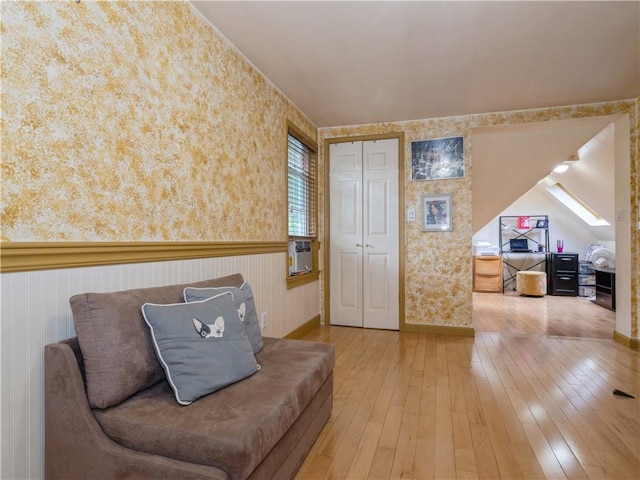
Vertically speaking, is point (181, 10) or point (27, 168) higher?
point (181, 10)

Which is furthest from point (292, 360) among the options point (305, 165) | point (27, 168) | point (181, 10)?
point (305, 165)

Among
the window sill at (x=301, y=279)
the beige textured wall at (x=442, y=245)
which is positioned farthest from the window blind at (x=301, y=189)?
the beige textured wall at (x=442, y=245)

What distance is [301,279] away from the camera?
3.56 metres

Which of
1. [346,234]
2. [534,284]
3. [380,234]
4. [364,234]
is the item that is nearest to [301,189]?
[346,234]

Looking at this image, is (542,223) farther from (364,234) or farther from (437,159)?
(364,234)

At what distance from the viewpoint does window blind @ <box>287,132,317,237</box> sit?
349 centimetres

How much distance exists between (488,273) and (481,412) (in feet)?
17.3

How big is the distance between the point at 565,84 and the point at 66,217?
12.0ft

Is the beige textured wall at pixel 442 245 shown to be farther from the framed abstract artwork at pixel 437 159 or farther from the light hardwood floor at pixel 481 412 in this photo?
the light hardwood floor at pixel 481 412

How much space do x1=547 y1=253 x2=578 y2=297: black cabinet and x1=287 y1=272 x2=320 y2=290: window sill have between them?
16.2 ft

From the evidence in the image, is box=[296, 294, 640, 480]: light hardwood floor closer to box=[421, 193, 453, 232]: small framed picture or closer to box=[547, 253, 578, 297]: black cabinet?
box=[421, 193, 453, 232]: small framed picture

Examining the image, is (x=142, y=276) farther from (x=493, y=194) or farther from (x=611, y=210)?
(x=611, y=210)

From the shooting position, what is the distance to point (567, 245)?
723 cm

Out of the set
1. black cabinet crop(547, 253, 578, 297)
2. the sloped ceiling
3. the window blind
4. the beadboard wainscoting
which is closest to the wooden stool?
black cabinet crop(547, 253, 578, 297)
